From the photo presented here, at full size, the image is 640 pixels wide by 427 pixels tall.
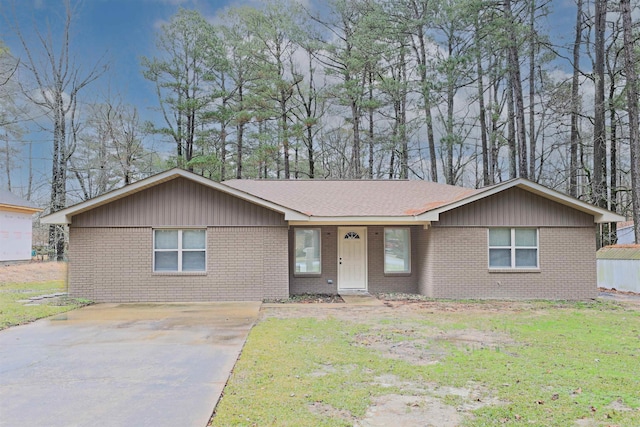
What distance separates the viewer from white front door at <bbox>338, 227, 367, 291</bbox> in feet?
46.0

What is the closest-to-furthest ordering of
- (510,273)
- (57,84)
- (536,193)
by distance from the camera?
(536,193)
(510,273)
(57,84)

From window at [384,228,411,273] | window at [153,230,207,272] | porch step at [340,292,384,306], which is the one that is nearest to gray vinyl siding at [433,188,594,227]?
window at [384,228,411,273]

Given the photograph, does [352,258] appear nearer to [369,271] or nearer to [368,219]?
[369,271]

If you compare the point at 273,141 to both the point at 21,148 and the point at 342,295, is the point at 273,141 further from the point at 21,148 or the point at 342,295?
the point at 21,148

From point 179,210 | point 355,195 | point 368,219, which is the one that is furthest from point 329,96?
point 179,210

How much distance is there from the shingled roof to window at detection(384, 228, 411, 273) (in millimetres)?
931

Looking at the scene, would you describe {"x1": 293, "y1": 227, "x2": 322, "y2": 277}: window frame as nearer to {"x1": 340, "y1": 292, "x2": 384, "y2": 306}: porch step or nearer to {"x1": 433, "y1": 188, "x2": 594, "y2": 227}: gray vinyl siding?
{"x1": 340, "y1": 292, "x2": 384, "y2": 306}: porch step

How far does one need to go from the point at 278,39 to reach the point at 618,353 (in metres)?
24.7

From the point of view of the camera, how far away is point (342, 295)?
529 inches

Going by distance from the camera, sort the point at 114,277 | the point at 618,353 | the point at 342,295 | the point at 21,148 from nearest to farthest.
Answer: the point at 618,353, the point at 114,277, the point at 342,295, the point at 21,148

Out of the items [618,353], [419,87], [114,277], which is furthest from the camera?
[419,87]

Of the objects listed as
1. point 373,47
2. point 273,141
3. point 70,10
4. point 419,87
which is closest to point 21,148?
point 70,10

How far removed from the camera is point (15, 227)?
2319cm

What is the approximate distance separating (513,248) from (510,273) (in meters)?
0.71
